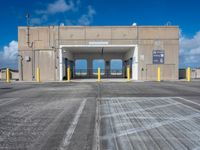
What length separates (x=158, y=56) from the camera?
24953 mm

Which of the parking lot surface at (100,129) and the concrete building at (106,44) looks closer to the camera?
the parking lot surface at (100,129)

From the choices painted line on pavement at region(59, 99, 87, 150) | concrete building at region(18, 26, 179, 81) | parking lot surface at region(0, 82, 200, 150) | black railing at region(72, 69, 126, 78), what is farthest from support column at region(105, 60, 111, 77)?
painted line on pavement at region(59, 99, 87, 150)

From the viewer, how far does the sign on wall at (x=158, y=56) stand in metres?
24.9

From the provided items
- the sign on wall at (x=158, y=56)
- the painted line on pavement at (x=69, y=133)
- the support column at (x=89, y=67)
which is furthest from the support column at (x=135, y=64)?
the painted line on pavement at (x=69, y=133)

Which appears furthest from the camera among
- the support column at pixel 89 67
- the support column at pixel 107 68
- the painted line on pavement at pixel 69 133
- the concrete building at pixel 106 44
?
the support column at pixel 107 68

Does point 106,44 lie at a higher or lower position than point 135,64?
higher

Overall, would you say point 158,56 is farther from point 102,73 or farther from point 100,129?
point 100,129

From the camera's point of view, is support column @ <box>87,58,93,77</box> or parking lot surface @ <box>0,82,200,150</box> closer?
parking lot surface @ <box>0,82,200,150</box>

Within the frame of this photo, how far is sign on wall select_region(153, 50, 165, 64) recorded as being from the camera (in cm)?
2494

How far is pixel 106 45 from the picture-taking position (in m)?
25.0

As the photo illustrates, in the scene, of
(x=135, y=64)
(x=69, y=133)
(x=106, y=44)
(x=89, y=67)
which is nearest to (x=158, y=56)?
(x=135, y=64)

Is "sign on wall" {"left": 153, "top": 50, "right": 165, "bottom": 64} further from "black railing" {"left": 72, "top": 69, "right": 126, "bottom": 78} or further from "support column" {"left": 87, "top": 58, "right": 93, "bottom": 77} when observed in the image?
"support column" {"left": 87, "top": 58, "right": 93, "bottom": 77}

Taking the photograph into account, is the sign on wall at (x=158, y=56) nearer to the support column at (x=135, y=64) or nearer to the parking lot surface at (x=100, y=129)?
the support column at (x=135, y=64)

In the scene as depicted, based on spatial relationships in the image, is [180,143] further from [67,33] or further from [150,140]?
[67,33]
